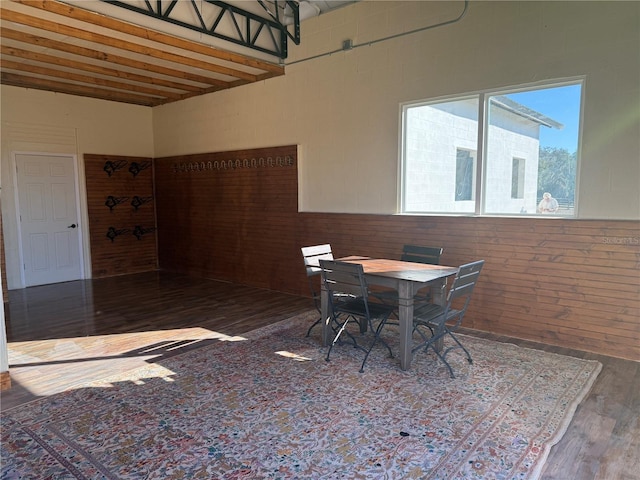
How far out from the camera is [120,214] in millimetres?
8062

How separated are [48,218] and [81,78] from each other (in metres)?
2.37

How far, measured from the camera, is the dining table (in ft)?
10.9

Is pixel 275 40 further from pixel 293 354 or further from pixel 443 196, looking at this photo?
pixel 293 354

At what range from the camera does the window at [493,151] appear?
4.06 metres

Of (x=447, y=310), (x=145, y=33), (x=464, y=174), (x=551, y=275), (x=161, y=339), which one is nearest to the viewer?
(x=447, y=310)

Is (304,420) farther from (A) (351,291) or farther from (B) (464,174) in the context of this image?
(B) (464,174)

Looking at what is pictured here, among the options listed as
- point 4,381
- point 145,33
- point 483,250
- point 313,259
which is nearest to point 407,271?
point 313,259

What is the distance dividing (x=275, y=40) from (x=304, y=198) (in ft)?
7.21

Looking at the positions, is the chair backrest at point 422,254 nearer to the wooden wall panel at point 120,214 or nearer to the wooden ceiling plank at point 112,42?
the wooden ceiling plank at point 112,42

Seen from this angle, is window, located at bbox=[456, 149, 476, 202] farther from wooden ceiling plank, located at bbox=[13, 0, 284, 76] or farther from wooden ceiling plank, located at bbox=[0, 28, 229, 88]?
wooden ceiling plank, located at bbox=[0, 28, 229, 88]

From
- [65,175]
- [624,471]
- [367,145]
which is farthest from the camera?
[65,175]

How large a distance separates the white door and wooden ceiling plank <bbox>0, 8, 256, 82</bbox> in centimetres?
304

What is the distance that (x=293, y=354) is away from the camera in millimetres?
3795

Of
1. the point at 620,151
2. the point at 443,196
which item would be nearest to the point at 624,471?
the point at 620,151
